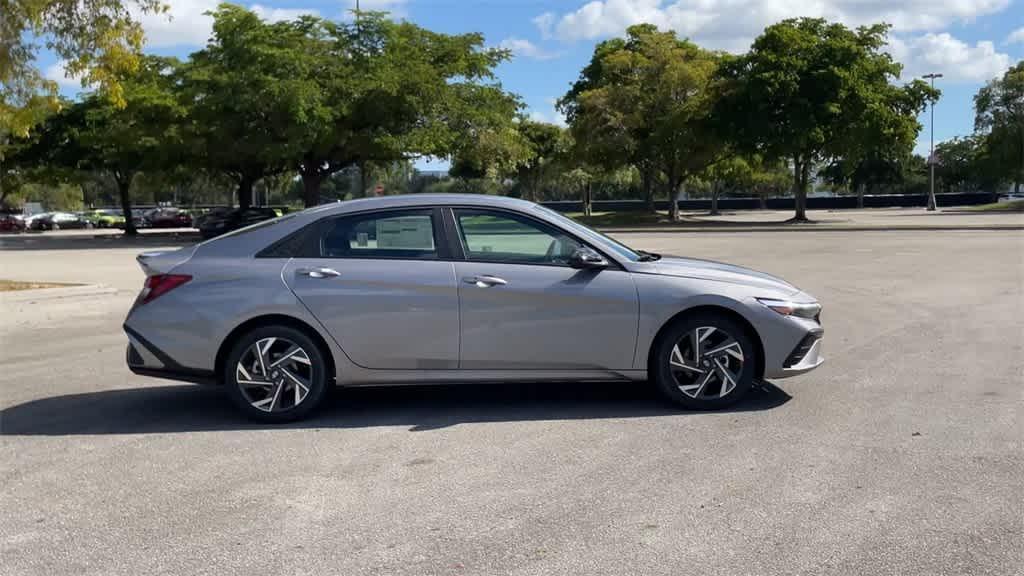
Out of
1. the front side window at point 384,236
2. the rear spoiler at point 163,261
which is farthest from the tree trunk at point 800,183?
the rear spoiler at point 163,261

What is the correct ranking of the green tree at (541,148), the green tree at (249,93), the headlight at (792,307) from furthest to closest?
1. the green tree at (541,148)
2. the green tree at (249,93)
3. the headlight at (792,307)

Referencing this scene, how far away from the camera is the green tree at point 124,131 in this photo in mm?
37531

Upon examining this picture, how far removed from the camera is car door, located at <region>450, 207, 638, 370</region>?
22.1 feet

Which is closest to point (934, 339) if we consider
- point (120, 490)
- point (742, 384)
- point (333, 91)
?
point (742, 384)

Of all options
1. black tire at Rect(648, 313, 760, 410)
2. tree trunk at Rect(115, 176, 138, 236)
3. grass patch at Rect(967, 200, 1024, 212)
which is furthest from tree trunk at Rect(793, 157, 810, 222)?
black tire at Rect(648, 313, 760, 410)

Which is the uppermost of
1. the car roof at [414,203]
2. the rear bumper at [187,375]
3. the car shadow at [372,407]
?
the car roof at [414,203]

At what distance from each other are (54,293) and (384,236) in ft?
33.0

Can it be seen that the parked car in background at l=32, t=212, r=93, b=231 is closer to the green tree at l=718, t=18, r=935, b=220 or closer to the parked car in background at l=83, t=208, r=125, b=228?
the parked car in background at l=83, t=208, r=125, b=228

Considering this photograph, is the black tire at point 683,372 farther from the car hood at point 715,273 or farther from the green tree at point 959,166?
the green tree at point 959,166

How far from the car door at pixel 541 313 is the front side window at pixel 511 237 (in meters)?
0.01

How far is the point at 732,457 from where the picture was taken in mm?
5781

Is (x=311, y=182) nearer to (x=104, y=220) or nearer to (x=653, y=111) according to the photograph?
(x=653, y=111)

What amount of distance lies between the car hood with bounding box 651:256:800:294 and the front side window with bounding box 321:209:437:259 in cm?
164

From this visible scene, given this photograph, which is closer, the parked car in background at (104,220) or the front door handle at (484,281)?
the front door handle at (484,281)
